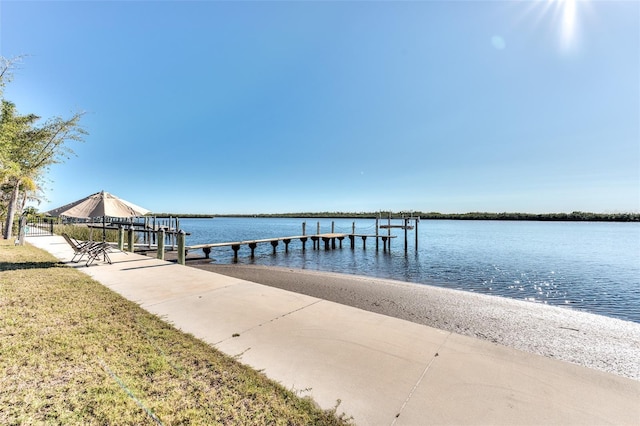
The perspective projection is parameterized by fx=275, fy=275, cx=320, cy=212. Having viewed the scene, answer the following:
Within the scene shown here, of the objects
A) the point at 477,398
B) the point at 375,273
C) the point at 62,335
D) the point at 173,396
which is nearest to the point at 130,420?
the point at 173,396

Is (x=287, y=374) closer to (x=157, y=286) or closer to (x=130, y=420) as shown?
(x=130, y=420)

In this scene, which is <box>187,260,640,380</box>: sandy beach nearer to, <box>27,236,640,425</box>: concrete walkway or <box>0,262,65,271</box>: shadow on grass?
<box>27,236,640,425</box>: concrete walkway

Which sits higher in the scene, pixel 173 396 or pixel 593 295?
pixel 173 396

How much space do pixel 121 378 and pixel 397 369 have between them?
3172mm

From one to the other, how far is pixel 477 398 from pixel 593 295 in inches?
446


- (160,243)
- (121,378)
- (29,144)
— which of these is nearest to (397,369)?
(121,378)

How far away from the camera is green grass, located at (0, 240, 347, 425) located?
2500 millimetres

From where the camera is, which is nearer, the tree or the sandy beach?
the sandy beach

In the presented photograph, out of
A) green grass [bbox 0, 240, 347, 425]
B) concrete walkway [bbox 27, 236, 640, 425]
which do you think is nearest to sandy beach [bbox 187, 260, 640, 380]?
concrete walkway [bbox 27, 236, 640, 425]

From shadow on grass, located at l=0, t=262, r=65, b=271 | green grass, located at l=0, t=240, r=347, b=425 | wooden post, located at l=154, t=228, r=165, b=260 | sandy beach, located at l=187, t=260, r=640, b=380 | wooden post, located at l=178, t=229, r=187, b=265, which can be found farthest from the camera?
wooden post, located at l=154, t=228, r=165, b=260

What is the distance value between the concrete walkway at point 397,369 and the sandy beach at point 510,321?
4.96ft

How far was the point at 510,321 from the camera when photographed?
6.46 m

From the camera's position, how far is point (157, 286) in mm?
7152

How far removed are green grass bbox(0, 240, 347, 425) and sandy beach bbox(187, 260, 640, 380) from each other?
4503 mm
